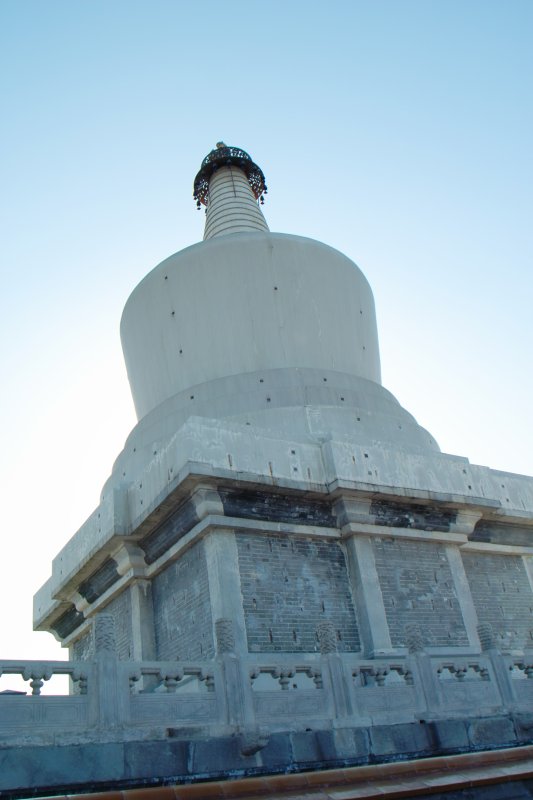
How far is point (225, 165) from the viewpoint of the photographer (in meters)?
20.7

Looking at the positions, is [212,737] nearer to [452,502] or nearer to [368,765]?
[368,765]

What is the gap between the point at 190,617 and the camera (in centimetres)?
1111

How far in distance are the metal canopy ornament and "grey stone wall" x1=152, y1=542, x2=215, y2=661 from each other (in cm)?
1229

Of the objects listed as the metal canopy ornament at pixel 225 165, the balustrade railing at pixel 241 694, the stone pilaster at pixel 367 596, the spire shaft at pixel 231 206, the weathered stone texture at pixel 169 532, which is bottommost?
the balustrade railing at pixel 241 694

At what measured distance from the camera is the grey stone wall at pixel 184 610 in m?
10.7

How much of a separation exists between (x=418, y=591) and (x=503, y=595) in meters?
2.37

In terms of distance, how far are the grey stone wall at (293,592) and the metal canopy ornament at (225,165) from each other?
1237 cm

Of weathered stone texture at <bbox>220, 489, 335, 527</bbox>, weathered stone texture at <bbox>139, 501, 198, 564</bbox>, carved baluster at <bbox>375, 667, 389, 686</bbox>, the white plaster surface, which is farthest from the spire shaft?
carved baluster at <bbox>375, 667, 389, 686</bbox>

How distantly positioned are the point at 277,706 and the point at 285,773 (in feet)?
2.22

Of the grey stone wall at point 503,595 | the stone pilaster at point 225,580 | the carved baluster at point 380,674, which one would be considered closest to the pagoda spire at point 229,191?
the stone pilaster at point 225,580

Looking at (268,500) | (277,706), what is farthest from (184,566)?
(277,706)

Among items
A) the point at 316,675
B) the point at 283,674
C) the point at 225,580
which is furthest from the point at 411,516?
the point at 283,674

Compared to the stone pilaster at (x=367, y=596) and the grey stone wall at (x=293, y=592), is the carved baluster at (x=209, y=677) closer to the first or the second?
the grey stone wall at (x=293, y=592)

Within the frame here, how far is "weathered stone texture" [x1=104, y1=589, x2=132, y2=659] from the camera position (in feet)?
41.0
